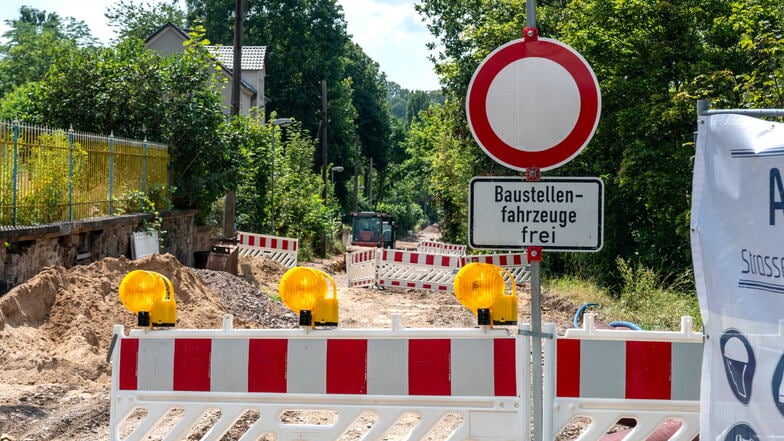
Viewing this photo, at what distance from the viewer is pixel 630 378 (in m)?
4.82

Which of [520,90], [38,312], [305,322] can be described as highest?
[520,90]

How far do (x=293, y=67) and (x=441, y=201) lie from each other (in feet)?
83.7

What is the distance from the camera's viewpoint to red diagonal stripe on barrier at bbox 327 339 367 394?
487 cm

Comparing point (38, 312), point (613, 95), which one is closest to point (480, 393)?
point (38, 312)

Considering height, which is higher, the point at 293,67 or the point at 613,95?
the point at 293,67

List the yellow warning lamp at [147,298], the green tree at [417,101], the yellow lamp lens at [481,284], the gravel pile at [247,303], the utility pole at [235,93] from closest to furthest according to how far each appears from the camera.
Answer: the yellow lamp lens at [481,284]
the yellow warning lamp at [147,298]
the gravel pile at [247,303]
the utility pole at [235,93]
the green tree at [417,101]

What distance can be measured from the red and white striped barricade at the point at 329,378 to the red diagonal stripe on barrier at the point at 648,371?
0.54 m

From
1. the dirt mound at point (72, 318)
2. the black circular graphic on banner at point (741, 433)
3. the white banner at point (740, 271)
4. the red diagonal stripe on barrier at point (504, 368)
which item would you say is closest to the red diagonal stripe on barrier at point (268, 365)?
the red diagonal stripe on barrier at point (504, 368)

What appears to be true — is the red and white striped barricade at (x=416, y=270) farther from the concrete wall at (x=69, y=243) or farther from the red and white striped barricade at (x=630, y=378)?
the red and white striped barricade at (x=630, y=378)

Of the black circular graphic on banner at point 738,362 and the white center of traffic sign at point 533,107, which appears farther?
the white center of traffic sign at point 533,107

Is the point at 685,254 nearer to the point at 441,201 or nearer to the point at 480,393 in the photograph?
the point at 480,393

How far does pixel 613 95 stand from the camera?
2367 centimetres

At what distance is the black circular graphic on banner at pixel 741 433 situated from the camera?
369 centimetres

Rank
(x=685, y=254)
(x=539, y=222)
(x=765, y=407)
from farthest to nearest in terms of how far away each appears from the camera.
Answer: (x=685, y=254)
(x=539, y=222)
(x=765, y=407)
